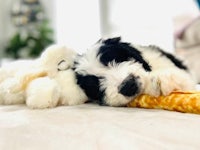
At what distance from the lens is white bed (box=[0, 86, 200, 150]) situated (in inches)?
20.6

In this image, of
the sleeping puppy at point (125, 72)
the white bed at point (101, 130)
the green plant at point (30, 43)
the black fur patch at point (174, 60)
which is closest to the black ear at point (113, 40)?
the sleeping puppy at point (125, 72)

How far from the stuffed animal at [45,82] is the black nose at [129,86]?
15 cm

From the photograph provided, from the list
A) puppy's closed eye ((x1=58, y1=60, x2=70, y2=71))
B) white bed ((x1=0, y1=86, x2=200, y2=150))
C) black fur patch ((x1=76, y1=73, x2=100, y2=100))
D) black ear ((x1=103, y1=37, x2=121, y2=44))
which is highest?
black ear ((x1=103, y1=37, x2=121, y2=44))

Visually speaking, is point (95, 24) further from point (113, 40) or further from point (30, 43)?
point (113, 40)

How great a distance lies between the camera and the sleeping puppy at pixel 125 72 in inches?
30.6

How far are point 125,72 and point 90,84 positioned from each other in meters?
0.11

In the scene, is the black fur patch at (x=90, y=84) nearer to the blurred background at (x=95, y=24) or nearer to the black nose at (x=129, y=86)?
the black nose at (x=129, y=86)

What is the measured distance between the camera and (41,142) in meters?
0.55

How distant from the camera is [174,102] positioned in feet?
2.45

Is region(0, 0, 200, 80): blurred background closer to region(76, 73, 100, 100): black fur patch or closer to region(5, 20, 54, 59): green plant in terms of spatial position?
region(5, 20, 54, 59): green plant

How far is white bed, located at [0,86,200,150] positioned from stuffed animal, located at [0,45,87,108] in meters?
0.11

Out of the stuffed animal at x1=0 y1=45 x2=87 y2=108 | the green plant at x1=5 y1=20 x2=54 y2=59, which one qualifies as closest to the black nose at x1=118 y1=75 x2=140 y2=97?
the stuffed animal at x1=0 y1=45 x2=87 y2=108

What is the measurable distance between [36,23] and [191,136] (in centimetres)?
315

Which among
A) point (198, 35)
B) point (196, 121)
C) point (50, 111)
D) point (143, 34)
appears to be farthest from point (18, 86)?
point (143, 34)
